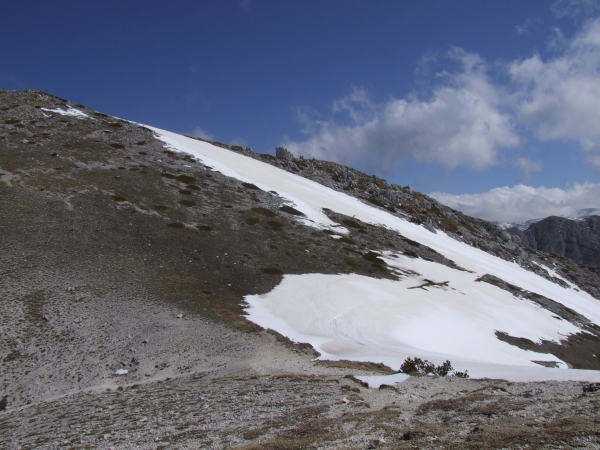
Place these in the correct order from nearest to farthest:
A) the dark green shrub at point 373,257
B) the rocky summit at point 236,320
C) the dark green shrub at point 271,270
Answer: the rocky summit at point 236,320
the dark green shrub at point 271,270
the dark green shrub at point 373,257

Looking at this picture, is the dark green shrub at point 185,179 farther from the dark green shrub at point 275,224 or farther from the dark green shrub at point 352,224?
the dark green shrub at point 352,224

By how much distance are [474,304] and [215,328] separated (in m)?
34.7

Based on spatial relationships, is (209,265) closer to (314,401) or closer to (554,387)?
(314,401)

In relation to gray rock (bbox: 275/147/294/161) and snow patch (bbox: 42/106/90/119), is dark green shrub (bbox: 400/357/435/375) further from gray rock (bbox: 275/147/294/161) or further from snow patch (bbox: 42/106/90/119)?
gray rock (bbox: 275/147/294/161)

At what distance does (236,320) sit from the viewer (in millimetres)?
28422

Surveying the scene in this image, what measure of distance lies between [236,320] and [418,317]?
18615 millimetres

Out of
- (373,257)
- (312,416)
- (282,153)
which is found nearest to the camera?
(312,416)

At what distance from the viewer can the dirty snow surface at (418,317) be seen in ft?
85.0

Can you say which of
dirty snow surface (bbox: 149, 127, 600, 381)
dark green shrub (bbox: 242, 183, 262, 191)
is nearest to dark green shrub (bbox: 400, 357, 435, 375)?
dirty snow surface (bbox: 149, 127, 600, 381)

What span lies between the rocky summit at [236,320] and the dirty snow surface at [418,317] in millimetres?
261

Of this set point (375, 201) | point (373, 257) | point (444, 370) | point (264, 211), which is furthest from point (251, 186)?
point (444, 370)

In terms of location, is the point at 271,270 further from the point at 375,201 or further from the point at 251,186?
the point at 375,201

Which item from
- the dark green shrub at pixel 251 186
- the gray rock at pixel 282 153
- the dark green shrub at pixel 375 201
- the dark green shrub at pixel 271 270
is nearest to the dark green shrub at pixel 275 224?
the dark green shrub at pixel 271 270

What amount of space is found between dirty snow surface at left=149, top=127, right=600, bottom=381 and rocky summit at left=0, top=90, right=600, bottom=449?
0.26 meters
